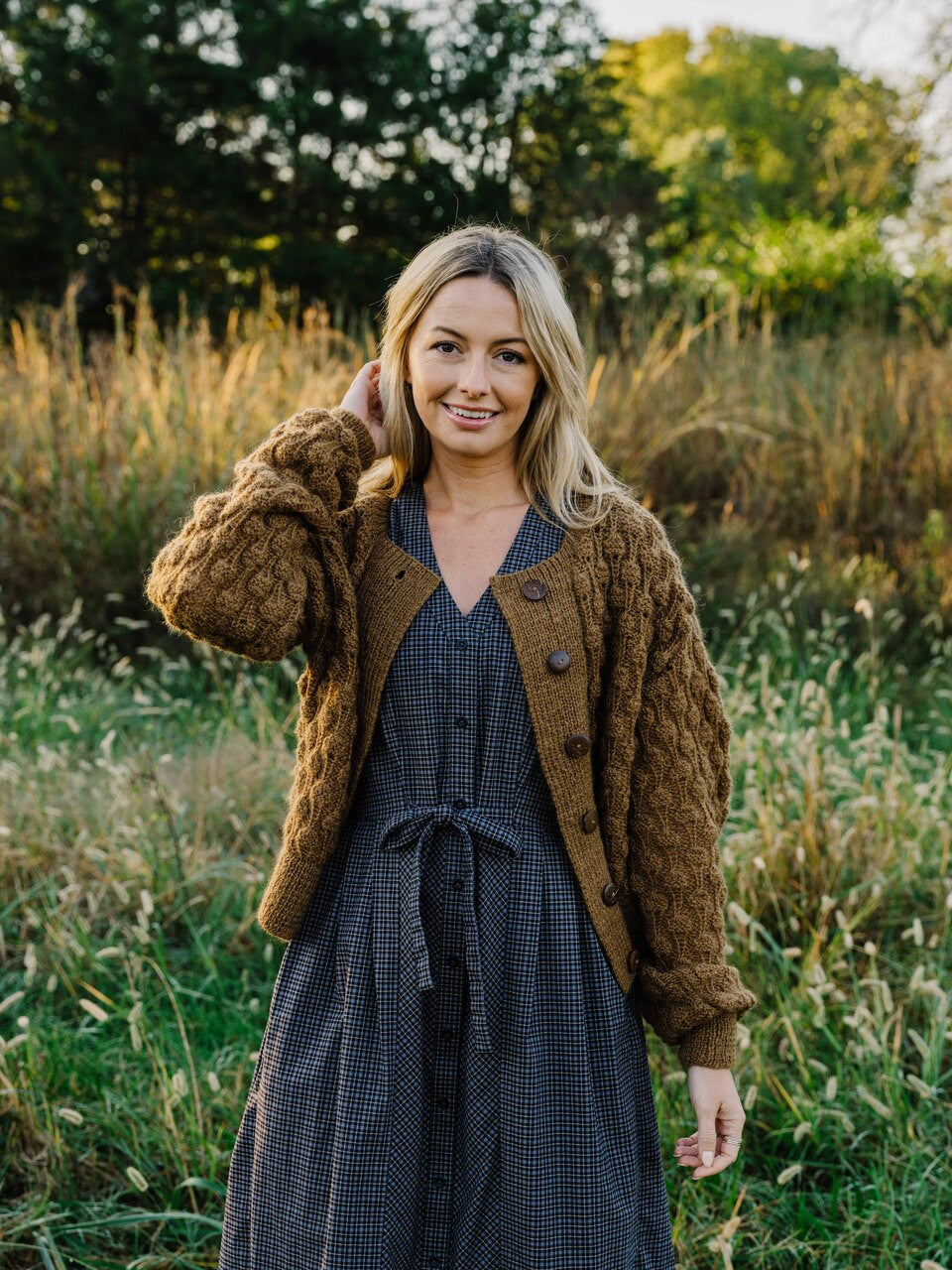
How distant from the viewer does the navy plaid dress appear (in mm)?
1531

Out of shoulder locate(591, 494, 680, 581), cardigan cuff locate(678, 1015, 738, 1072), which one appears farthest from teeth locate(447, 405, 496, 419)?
cardigan cuff locate(678, 1015, 738, 1072)

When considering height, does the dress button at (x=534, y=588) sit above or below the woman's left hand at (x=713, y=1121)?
above

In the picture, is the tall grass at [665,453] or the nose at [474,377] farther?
the tall grass at [665,453]

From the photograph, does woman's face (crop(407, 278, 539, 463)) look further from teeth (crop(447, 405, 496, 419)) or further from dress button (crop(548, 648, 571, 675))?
dress button (crop(548, 648, 571, 675))

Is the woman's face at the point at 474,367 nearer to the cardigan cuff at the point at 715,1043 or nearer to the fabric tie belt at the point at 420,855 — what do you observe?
the fabric tie belt at the point at 420,855

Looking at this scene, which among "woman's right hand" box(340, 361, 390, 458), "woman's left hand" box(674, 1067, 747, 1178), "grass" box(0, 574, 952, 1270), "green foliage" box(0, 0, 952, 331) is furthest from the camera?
"green foliage" box(0, 0, 952, 331)

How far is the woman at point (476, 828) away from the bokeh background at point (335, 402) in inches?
20.7

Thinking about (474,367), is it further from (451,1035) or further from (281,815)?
(281,815)

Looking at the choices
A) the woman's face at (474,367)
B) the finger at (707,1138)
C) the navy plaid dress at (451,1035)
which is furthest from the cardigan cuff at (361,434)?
the finger at (707,1138)

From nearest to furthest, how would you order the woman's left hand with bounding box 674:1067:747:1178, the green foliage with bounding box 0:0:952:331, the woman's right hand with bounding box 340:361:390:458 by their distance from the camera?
the woman's left hand with bounding box 674:1067:747:1178, the woman's right hand with bounding box 340:361:390:458, the green foliage with bounding box 0:0:952:331

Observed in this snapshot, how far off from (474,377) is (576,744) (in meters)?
0.53

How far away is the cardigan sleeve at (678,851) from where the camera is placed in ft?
5.30

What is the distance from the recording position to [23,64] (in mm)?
13453

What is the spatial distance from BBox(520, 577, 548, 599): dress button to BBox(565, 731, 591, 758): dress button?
7.8 inches
